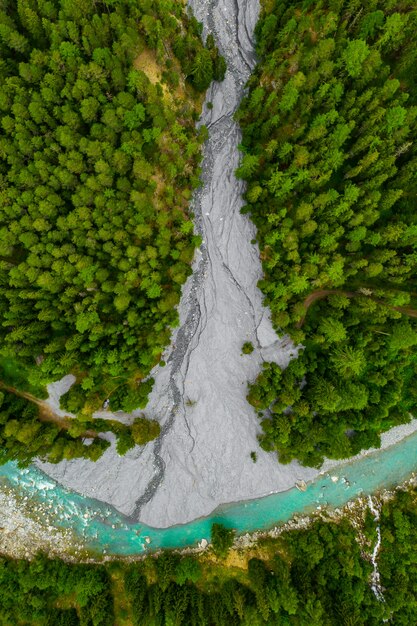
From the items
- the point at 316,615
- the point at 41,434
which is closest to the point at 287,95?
the point at 41,434

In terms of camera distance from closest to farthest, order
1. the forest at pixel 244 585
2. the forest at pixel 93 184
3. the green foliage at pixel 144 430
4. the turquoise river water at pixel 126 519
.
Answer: the forest at pixel 93 184 < the forest at pixel 244 585 < the green foliage at pixel 144 430 < the turquoise river water at pixel 126 519

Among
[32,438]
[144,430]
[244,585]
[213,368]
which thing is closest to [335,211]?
[213,368]

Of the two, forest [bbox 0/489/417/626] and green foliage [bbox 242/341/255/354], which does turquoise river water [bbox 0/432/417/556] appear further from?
green foliage [bbox 242/341/255/354]

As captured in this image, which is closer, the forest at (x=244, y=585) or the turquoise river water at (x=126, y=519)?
the forest at (x=244, y=585)

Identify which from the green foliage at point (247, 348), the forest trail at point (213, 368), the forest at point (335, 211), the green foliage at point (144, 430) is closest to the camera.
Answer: the forest at point (335, 211)

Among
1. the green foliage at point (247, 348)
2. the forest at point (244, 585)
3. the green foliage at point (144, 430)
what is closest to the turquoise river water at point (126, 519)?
the forest at point (244, 585)

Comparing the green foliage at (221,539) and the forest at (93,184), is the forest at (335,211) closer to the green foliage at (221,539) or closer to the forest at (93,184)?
the forest at (93,184)

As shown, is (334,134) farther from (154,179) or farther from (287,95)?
(154,179)
